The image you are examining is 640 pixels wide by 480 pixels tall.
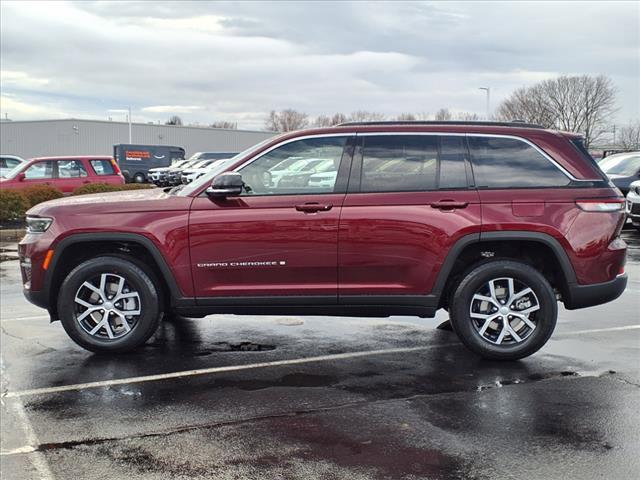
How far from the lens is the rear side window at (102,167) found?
19.1m

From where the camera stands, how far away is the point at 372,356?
5.75 m

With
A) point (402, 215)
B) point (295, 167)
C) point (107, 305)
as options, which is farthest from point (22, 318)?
point (402, 215)

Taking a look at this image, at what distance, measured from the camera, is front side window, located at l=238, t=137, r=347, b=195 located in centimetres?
557

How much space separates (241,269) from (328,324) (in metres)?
1.66

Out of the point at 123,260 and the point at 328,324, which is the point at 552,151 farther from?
the point at 123,260

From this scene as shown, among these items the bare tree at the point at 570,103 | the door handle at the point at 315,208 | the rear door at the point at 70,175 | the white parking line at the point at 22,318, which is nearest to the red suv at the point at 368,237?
the door handle at the point at 315,208

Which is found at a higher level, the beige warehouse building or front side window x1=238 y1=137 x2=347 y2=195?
the beige warehouse building

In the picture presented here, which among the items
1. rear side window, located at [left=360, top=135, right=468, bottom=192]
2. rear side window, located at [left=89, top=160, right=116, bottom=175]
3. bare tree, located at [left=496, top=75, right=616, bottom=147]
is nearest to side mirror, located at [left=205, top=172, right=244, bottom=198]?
rear side window, located at [left=360, top=135, right=468, bottom=192]

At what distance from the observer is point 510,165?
5.58m

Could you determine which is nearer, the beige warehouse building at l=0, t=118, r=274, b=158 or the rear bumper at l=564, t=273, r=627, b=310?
the rear bumper at l=564, t=273, r=627, b=310

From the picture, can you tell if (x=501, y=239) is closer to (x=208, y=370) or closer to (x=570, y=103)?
(x=208, y=370)

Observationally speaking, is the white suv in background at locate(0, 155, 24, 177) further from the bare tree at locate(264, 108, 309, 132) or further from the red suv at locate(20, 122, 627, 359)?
the bare tree at locate(264, 108, 309, 132)

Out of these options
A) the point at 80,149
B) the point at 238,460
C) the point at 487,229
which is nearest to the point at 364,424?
the point at 238,460

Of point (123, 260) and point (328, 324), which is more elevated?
point (123, 260)
